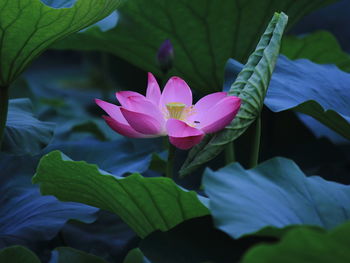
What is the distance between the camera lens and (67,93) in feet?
11.0

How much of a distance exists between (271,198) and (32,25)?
20.9 inches

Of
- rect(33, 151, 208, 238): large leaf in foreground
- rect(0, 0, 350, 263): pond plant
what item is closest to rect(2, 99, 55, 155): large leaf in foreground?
rect(0, 0, 350, 263): pond plant

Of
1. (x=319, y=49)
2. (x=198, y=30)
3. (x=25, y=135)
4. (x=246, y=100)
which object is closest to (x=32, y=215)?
(x=25, y=135)

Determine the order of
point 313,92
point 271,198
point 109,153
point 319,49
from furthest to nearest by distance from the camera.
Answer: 1. point 319,49
2. point 109,153
3. point 313,92
4. point 271,198

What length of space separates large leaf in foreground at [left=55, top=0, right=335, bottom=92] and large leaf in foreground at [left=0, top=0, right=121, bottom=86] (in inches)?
17.4

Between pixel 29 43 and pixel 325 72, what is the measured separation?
0.59 m

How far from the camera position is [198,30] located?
1.60 metres

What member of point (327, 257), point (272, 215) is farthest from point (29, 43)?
point (327, 257)

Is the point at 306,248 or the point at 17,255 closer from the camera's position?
the point at 306,248

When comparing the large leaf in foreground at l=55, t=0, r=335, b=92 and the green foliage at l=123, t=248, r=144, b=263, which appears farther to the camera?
the large leaf in foreground at l=55, t=0, r=335, b=92

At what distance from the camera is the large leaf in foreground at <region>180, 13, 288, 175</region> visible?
979 mm

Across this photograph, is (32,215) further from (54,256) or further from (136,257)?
(136,257)

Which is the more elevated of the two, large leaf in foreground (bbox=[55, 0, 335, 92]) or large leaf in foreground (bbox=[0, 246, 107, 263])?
large leaf in foreground (bbox=[55, 0, 335, 92])

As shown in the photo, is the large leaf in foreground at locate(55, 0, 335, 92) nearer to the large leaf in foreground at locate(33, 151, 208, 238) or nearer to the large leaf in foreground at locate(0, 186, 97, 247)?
the large leaf in foreground at locate(0, 186, 97, 247)
